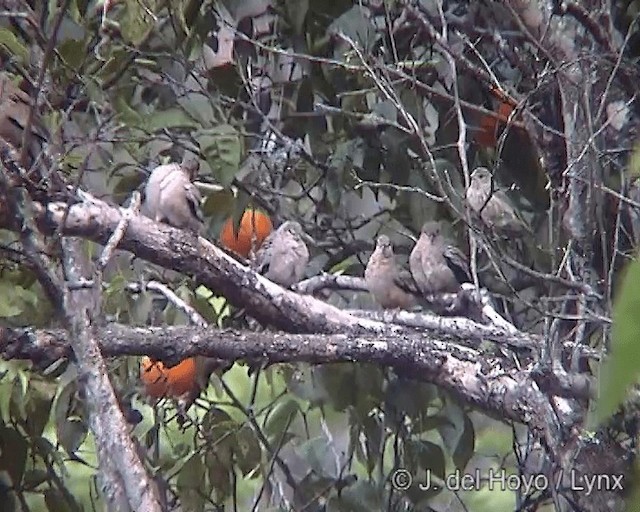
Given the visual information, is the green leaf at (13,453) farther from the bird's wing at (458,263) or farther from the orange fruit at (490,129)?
the orange fruit at (490,129)

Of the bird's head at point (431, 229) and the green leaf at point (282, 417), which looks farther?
the green leaf at point (282, 417)

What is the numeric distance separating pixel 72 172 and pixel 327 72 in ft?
1.82

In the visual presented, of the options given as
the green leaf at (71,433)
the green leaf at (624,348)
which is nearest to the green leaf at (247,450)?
the green leaf at (71,433)

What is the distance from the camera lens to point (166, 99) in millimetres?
2152

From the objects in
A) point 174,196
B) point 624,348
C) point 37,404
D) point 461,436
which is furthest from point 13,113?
point 624,348

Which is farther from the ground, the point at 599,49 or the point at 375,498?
the point at 599,49

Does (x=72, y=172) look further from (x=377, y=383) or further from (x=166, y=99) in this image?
(x=377, y=383)

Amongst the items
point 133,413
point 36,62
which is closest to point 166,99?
point 36,62

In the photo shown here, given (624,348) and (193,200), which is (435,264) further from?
(624,348)

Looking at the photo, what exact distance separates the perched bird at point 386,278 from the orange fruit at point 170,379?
0.42m

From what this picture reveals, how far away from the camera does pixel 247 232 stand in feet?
7.22

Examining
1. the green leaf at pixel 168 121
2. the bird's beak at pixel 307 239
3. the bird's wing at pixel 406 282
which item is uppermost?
the green leaf at pixel 168 121

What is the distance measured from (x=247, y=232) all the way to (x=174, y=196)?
25 cm

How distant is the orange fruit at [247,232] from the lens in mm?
2084
